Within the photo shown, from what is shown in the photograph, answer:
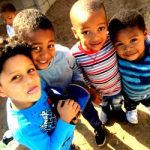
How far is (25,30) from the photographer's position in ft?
6.27

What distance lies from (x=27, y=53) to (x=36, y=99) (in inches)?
10.7

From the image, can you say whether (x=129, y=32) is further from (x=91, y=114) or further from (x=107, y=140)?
(x=107, y=140)

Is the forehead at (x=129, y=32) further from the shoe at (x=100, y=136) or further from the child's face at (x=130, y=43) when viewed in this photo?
the shoe at (x=100, y=136)

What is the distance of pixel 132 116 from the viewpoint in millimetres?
2844

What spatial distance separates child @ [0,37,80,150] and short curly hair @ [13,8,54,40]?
0.13 meters

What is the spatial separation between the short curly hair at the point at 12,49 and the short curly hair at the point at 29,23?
0.09 m

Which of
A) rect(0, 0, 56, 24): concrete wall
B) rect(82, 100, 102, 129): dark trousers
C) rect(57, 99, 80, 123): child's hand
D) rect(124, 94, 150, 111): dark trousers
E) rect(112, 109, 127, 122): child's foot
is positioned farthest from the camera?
rect(0, 0, 56, 24): concrete wall

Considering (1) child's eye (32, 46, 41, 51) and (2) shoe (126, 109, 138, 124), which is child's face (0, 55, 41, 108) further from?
(2) shoe (126, 109, 138, 124)

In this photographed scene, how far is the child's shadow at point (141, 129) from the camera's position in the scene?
2801 millimetres

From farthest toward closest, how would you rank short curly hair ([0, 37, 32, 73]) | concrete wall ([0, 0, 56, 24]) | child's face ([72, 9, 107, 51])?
concrete wall ([0, 0, 56, 24])
child's face ([72, 9, 107, 51])
short curly hair ([0, 37, 32, 73])

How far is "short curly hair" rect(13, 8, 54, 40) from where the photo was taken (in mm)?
1901

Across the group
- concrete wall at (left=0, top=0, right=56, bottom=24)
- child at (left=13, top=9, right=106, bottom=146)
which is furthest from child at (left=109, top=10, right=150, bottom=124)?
concrete wall at (left=0, top=0, right=56, bottom=24)

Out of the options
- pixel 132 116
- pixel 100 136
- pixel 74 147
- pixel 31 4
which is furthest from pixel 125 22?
pixel 31 4

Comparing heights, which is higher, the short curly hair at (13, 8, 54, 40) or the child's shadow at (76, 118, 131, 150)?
the short curly hair at (13, 8, 54, 40)
